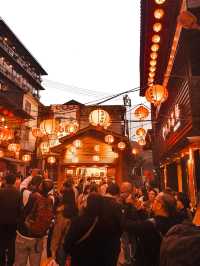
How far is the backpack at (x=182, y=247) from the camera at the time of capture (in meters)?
1.74

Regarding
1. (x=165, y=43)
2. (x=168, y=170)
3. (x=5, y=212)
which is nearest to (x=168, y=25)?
(x=165, y=43)

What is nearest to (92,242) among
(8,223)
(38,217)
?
(38,217)

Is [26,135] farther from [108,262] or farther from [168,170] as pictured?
[108,262]

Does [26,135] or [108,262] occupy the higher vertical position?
[26,135]

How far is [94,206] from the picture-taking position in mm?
4109

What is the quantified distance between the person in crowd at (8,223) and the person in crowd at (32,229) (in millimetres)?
138

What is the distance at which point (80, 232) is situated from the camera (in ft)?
13.0

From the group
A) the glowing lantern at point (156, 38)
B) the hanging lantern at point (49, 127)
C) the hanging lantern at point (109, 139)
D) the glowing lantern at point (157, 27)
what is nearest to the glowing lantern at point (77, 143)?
the hanging lantern at point (109, 139)

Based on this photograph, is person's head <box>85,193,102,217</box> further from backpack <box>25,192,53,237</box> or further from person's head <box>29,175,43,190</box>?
person's head <box>29,175,43,190</box>

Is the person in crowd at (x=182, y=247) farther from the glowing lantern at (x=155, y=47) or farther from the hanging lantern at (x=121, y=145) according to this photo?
the hanging lantern at (x=121, y=145)

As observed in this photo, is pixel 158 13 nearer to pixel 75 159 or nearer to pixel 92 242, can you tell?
pixel 92 242

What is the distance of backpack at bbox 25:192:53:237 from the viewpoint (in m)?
5.41

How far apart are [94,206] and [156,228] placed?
1033mm

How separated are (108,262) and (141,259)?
0.58m
